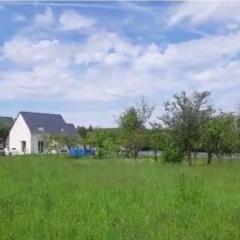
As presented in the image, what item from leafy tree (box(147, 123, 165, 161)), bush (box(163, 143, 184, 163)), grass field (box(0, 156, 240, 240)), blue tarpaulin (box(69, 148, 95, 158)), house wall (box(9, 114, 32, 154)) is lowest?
grass field (box(0, 156, 240, 240))

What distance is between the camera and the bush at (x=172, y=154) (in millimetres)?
25953

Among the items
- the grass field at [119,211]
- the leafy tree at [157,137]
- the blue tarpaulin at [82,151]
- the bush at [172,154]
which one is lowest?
the grass field at [119,211]

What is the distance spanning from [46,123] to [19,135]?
139 inches

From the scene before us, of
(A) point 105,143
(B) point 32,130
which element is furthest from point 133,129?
(B) point 32,130

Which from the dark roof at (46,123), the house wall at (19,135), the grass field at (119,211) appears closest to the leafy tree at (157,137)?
the grass field at (119,211)

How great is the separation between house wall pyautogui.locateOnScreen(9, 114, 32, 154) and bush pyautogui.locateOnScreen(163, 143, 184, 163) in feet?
103

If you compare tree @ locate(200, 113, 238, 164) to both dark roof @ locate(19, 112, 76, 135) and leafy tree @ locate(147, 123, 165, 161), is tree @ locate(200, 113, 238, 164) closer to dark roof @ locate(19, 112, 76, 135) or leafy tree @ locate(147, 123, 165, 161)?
leafy tree @ locate(147, 123, 165, 161)

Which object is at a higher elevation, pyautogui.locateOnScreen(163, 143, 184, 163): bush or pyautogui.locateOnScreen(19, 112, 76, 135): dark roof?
pyautogui.locateOnScreen(19, 112, 76, 135): dark roof

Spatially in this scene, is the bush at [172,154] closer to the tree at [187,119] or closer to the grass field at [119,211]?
the tree at [187,119]

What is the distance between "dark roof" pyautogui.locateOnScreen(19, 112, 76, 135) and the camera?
184 feet

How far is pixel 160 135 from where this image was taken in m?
27.9

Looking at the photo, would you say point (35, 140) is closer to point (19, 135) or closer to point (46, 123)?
point (19, 135)

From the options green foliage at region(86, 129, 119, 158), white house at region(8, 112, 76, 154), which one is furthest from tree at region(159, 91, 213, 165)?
white house at region(8, 112, 76, 154)

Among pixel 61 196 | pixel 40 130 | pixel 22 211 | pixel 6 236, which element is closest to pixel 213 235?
pixel 6 236
